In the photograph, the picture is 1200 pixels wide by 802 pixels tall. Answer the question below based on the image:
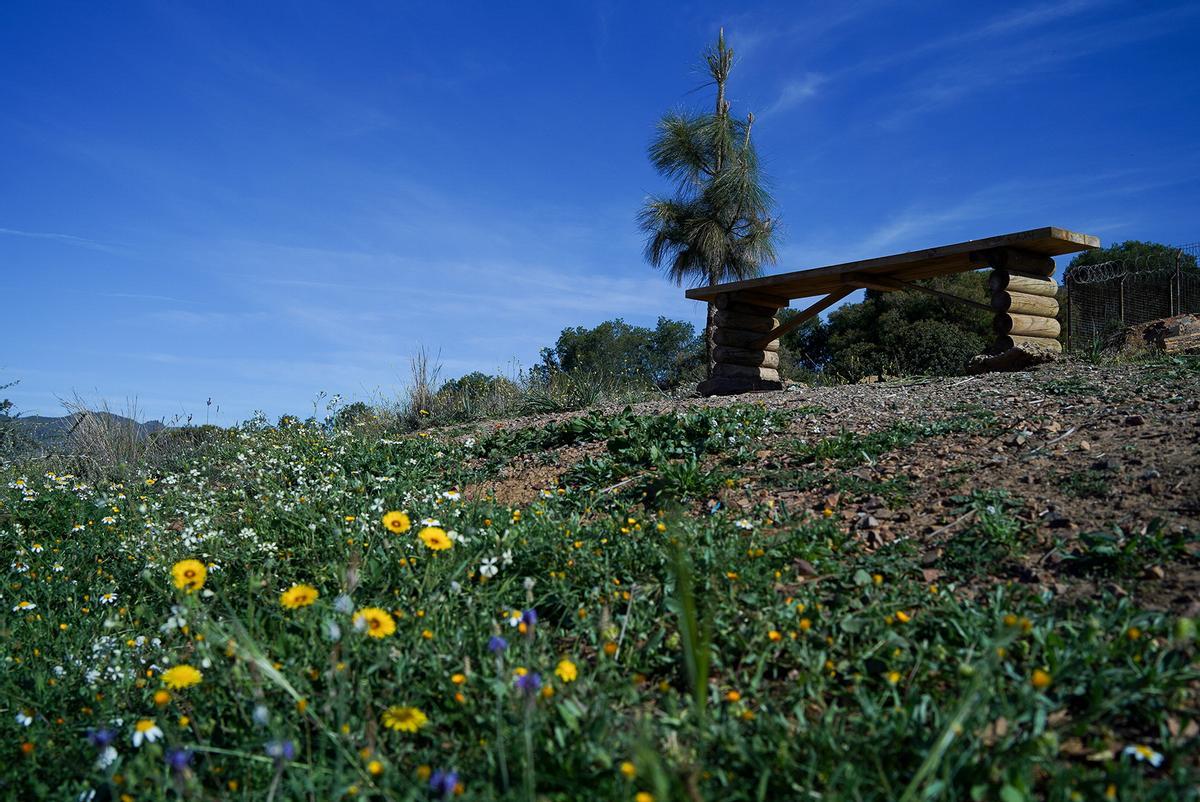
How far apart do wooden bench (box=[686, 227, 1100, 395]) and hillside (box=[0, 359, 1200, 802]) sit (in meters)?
2.65

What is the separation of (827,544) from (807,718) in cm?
103

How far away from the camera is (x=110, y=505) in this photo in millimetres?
5406

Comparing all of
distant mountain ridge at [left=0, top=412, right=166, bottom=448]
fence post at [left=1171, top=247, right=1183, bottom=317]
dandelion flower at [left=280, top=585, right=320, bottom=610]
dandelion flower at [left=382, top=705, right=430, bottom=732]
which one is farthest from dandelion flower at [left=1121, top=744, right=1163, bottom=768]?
fence post at [left=1171, top=247, right=1183, bottom=317]

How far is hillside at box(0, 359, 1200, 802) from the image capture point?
187 cm

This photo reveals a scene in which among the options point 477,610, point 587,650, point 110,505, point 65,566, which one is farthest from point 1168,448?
point 110,505

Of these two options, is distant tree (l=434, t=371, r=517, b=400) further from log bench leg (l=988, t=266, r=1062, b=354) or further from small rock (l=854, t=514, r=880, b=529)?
small rock (l=854, t=514, r=880, b=529)

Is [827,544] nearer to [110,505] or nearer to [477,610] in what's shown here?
[477,610]

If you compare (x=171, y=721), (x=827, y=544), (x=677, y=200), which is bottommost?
(x=171, y=721)

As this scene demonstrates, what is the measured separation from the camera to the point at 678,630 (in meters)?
2.61

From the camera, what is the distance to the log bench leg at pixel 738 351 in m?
9.24

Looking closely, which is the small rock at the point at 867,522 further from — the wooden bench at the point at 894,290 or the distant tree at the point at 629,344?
the distant tree at the point at 629,344

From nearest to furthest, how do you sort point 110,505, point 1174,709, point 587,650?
point 1174,709
point 587,650
point 110,505

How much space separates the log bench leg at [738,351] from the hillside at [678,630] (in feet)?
14.4

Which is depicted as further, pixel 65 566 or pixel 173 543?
pixel 65 566
